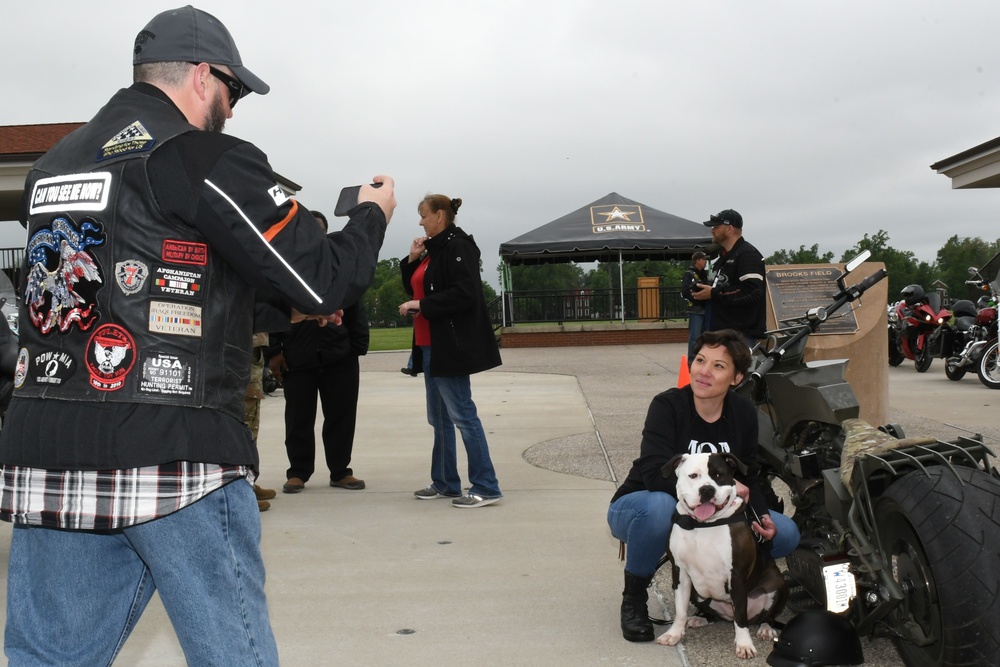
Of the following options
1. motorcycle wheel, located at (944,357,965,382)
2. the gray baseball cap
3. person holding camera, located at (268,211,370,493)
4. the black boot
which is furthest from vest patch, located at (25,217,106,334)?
motorcycle wheel, located at (944,357,965,382)

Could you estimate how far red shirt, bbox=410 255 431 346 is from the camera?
6.13 meters

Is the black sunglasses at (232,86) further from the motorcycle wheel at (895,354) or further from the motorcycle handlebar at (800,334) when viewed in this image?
the motorcycle wheel at (895,354)

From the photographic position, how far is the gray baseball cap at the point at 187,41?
207 cm

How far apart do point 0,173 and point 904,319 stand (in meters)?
14.8

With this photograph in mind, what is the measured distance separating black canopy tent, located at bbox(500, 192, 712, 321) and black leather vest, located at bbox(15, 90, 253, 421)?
21.8m

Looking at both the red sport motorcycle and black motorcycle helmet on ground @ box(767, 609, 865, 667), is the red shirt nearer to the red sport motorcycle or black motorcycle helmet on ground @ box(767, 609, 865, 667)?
black motorcycle helmet on ground @ box(767, 609, 865, 667)

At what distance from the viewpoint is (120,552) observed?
2.02 metres

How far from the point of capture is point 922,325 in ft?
47.0

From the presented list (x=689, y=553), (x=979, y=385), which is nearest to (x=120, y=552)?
(x=689, y=553)

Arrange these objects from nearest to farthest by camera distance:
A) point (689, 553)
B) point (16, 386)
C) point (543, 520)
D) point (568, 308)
Result: point (16, 386)
point (689, 553)
point (543, 520)
point (568, 308)

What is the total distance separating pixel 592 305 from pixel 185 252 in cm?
2390

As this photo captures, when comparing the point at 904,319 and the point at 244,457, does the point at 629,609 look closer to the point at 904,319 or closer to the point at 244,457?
the point at 244,457

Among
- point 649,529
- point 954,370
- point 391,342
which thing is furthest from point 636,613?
point 391,342

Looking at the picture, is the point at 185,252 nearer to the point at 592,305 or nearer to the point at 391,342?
the point at 592,305
